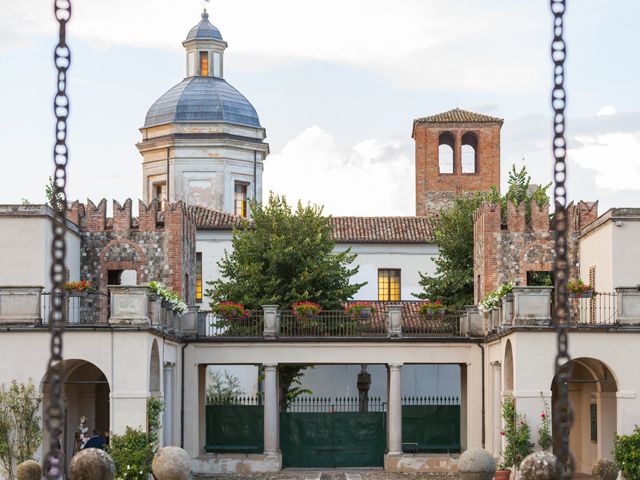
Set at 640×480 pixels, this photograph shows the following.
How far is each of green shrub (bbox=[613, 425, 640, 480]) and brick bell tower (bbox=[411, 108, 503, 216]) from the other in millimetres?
37227

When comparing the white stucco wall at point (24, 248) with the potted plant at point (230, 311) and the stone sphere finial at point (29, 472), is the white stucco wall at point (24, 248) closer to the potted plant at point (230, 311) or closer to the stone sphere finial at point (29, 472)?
the potted plant at point (230, 311)

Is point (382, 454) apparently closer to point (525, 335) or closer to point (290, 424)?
point (290, 424)

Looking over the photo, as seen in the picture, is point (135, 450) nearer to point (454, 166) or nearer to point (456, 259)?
point (456, 259)

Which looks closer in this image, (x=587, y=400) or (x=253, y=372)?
(x=587, y=400)

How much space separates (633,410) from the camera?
33.1 metres

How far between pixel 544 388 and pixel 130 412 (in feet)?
32.5

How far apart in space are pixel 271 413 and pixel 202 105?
89.1 feet

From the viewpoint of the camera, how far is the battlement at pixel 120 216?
43.8 meters

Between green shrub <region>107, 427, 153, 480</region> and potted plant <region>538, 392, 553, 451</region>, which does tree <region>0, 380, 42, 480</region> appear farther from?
potted plant <region>538, 392, 553, 451</region>

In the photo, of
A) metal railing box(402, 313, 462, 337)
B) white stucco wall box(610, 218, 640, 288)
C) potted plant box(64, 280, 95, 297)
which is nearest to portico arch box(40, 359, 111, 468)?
potted plant box(64, 280, 95, 297)

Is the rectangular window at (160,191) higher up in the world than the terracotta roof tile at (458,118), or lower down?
lower down

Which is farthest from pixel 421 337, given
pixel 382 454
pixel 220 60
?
pixel 220 60


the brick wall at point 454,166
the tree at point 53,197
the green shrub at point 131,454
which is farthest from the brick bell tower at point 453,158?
the green shrub at point 131,454

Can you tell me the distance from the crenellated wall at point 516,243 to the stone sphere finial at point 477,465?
50.0ft
